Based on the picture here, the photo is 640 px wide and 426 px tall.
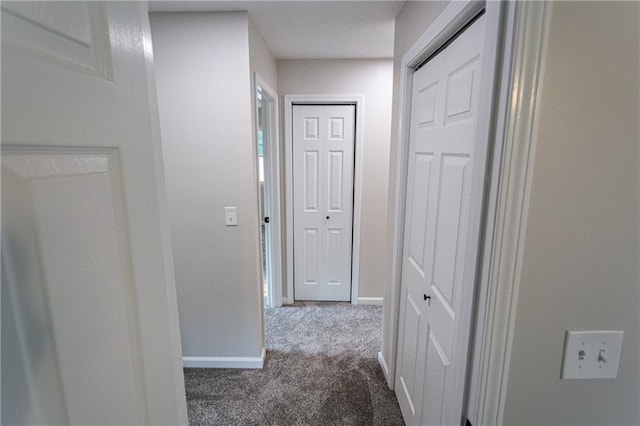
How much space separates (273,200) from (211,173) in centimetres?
94

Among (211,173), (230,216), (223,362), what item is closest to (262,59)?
(211,173)

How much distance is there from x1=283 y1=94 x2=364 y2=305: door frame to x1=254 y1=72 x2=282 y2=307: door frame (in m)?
0.10

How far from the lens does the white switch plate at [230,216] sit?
197 cm

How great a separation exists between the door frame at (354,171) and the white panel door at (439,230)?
1182mm

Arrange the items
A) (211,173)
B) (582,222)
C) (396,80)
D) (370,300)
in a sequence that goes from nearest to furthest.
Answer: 1. (582,222)
2. (396,80)
3. (211,173)
4. (370,300)

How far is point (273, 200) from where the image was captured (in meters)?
2.83

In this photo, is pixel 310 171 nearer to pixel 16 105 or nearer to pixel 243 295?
pixel 243 295

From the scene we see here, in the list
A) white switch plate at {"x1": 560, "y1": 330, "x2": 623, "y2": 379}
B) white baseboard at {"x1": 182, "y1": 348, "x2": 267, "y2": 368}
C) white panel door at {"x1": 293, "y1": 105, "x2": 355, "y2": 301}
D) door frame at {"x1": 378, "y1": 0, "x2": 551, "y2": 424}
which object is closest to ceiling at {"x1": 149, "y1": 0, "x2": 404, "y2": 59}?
white panel door at {"x1": 293, "y1": 105, "x2": 355, "y2": 301}

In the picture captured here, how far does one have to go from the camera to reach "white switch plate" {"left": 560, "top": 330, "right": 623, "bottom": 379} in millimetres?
630

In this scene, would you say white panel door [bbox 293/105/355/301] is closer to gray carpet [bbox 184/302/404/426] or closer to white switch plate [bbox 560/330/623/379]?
gray carpet [bbox 184/302/404/426]

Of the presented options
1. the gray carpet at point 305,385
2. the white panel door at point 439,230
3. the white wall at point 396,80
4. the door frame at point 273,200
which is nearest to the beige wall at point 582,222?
the white panel door at point 439,230

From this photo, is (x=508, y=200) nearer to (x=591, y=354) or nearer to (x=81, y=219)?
(x=591, y=354)

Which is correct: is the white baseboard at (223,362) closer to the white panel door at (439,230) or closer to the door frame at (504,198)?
the white panel door at (439,230)

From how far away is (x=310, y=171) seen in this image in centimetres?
286
